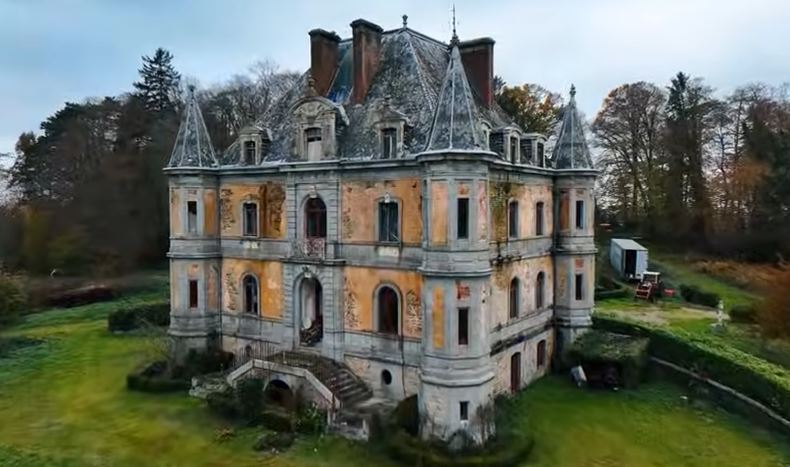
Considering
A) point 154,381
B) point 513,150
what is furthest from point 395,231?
point 154,381

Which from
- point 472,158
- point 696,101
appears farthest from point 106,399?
point 696,101

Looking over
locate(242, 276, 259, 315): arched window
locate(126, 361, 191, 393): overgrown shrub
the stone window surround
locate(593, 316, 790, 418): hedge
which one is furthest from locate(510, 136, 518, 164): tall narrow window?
locate(126, 361, 191, 393): overgrown shrub

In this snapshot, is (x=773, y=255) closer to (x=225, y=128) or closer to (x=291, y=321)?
(x=291, y=321)

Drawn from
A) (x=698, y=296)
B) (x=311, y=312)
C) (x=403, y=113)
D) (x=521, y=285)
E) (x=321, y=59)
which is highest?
(x=321, y=59)

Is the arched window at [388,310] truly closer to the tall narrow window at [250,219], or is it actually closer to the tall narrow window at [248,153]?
the tall narrow window at [250,219]

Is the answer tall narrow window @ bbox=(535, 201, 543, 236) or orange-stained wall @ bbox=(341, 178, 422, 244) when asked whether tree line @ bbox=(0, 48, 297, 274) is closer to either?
orange-stained wall @ bbox=(341, 178, 422, 244)

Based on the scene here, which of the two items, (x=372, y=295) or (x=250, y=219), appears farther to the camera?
(x=250, y=219)

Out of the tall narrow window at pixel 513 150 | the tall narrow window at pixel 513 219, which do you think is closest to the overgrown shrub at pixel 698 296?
the tall narrow window at pixel 513 219

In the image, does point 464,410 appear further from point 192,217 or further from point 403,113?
point 192,217
